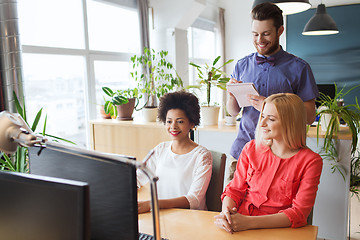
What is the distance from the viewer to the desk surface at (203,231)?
1.17 metres

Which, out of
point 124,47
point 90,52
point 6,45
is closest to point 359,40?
point 124,47

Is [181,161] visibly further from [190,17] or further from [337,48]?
[337,48]

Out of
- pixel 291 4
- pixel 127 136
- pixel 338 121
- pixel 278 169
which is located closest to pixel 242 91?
pixel 278 169

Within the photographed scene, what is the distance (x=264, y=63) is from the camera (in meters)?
1.91

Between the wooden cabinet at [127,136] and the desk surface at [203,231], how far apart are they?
5.63 feet

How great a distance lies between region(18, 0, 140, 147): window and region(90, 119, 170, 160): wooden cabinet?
0.47 metres

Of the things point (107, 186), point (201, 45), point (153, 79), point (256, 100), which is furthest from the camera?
point (201, 45)

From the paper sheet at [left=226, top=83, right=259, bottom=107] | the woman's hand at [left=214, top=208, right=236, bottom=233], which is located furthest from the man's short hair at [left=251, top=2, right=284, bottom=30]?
the woman's hand at [left=214, top=208, right=236, bottom=233]

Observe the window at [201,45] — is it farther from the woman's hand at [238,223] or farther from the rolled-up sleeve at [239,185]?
the woman's hand at [238,223]

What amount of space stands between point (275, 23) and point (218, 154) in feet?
2.51

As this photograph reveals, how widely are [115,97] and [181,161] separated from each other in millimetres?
1793

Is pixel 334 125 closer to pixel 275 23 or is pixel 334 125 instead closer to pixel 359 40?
pixel 275 23

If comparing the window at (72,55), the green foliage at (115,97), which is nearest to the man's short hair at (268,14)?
the green foliage at (115,97)

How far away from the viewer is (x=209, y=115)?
2.94 metres
